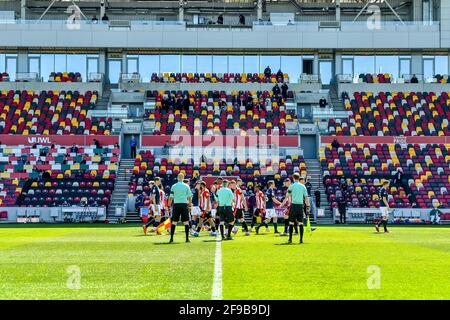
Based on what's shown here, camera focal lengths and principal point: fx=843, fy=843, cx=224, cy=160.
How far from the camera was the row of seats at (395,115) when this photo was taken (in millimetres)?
62844

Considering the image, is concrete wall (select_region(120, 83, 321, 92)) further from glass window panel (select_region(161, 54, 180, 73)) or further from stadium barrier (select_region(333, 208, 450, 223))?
stadium barrier (select_region(333, 208, 450, 223))

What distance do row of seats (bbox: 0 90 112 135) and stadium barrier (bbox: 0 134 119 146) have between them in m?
0.65

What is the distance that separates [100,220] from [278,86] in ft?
72.2

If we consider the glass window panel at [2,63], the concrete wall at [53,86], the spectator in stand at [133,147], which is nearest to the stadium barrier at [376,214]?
the spectator in stand at [133,147]

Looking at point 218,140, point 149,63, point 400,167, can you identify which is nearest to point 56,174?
point 218,140

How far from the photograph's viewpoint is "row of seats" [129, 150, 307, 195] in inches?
2196

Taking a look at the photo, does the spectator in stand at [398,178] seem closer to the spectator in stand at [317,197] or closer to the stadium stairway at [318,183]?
the stadium stairway at [318,183]

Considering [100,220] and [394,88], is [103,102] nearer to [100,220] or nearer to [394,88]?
[100,220]

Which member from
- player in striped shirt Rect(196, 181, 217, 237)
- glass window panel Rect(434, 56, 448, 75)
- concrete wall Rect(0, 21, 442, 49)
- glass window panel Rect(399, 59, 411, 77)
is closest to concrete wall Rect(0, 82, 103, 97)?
concrete wall Rect(0, 21, 442, 49)

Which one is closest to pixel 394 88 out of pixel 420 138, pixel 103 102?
pixel 420 138

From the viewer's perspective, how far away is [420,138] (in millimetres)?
62094

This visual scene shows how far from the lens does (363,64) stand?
71125 mm

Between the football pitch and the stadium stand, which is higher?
the stadium stand

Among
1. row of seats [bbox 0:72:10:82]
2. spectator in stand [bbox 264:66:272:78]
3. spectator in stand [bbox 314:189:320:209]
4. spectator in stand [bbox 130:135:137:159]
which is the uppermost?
spectator in stand [bbox 264:66:272:78]
